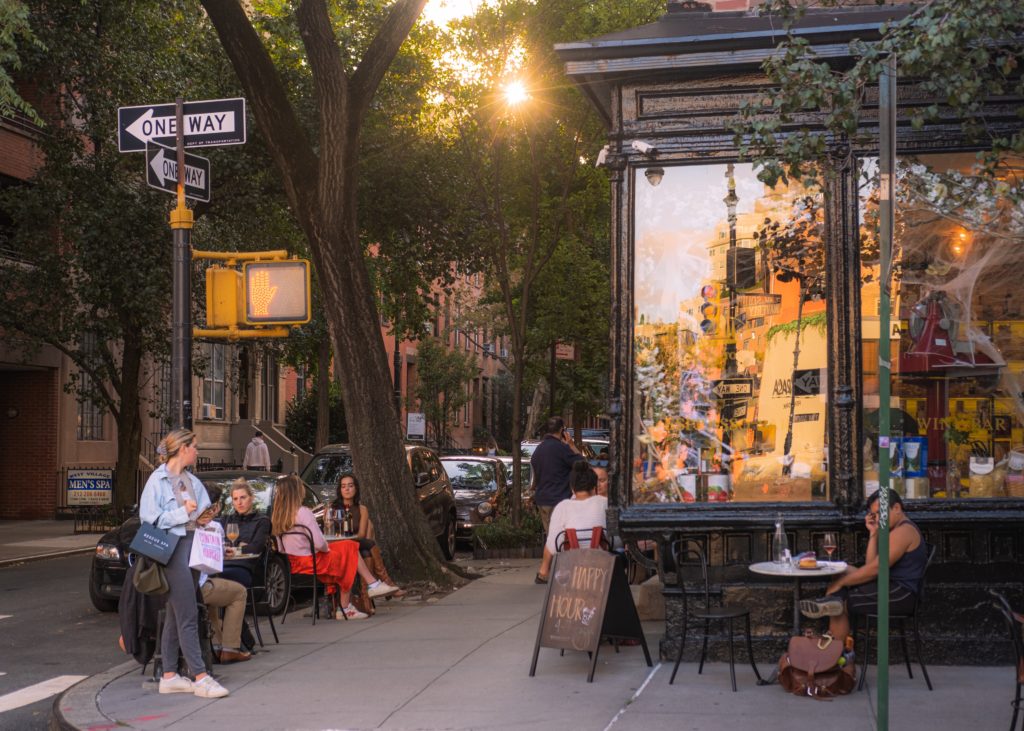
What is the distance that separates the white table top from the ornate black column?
107 centimetres

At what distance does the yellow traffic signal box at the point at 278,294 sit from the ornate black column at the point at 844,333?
4.34 metres

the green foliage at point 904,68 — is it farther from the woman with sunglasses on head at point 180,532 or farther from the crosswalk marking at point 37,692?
the crosswalk marking at point 37,692

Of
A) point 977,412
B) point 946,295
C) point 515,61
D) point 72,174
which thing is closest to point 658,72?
point 946,295

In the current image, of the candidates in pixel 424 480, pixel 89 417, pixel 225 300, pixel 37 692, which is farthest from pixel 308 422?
pixel 37 692

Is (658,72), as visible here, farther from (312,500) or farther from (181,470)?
(312,500)

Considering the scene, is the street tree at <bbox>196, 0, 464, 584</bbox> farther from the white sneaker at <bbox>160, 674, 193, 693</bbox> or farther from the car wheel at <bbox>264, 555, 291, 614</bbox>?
the white sneaker at <bbox>160, 674, 193, 693</bbox>

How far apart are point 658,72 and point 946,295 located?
2854 mm

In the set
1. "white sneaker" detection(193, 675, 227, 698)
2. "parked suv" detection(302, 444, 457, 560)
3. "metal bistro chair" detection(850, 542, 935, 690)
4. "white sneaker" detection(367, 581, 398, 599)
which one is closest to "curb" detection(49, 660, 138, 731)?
"white sneaker" detection(193, 675, 227, 698)

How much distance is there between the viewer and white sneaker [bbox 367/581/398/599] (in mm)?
13359

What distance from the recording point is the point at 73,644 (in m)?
12.0

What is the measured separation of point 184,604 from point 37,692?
5.48 feet

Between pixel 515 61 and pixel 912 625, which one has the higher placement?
pixel 515 61

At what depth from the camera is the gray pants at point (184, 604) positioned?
895 cm

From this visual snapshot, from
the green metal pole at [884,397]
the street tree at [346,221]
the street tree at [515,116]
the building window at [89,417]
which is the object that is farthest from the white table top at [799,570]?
the building window at [89,417]
